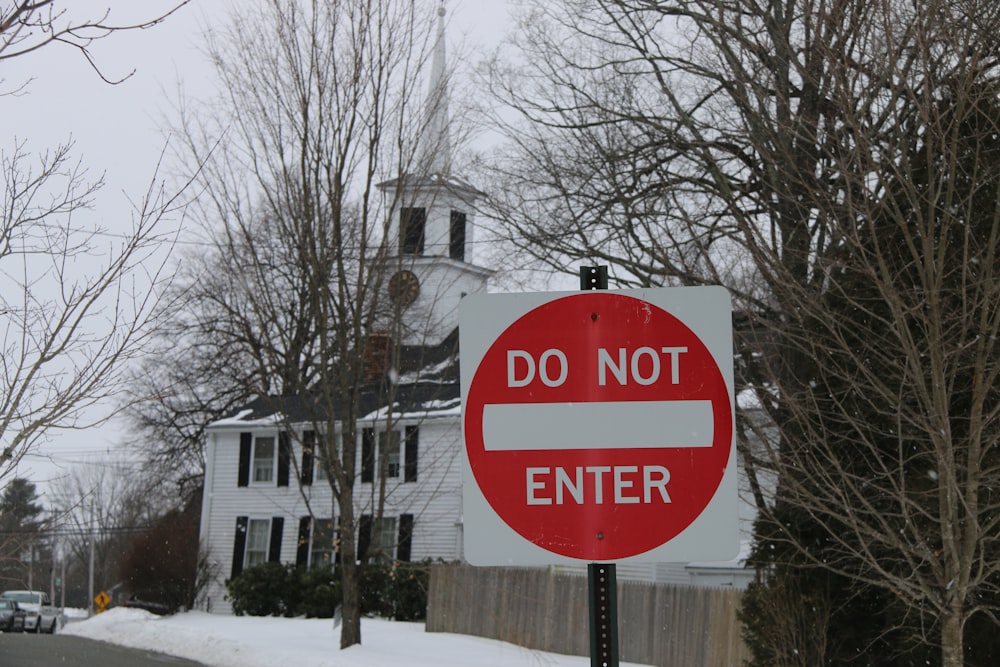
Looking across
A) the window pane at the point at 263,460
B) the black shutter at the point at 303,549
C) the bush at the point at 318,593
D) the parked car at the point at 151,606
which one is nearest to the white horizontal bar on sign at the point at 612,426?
the bush at the point at 318,593

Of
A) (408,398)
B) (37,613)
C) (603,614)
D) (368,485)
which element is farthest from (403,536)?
(603,614)

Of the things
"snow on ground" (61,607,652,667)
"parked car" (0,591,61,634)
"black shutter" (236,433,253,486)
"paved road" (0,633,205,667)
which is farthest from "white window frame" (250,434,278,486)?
"paved road" (0,633,205,667)

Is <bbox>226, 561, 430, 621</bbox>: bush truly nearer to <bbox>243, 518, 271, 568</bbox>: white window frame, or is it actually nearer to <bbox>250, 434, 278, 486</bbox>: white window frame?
Answer: <bbox>243, 518, 271, 568</bbox>: white window frame

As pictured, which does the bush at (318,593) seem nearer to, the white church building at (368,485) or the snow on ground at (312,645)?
the white church building at (368,485)

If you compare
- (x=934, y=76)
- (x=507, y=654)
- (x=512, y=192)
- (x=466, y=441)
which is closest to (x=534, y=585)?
(x=507, y=654)

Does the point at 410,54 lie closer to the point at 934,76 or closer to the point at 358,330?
the point at 358,330

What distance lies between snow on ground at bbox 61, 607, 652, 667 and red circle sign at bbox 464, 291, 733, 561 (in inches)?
645

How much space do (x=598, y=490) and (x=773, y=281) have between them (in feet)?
23.3

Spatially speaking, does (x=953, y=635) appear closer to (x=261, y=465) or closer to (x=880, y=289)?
(x=880, y=289)

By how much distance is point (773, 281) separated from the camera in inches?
382

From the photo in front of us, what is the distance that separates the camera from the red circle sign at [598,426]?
2889mm

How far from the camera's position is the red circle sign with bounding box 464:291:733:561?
2.89 m

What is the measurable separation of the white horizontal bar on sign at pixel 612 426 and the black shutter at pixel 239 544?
1429 inches

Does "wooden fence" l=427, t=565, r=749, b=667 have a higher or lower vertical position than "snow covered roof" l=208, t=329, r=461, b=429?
lower
